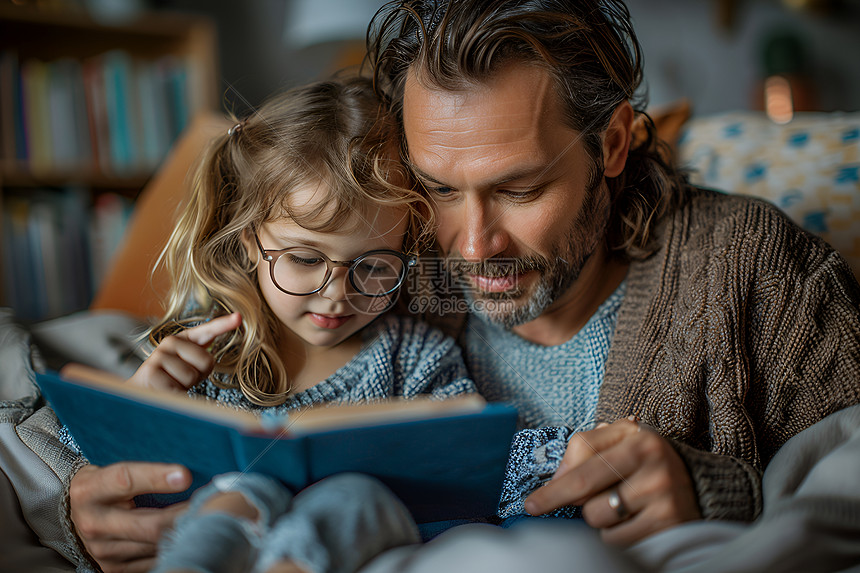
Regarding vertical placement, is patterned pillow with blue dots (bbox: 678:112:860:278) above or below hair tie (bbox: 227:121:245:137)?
below

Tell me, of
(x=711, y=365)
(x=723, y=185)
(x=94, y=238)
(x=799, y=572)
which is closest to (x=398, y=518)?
(x=799, y=572)

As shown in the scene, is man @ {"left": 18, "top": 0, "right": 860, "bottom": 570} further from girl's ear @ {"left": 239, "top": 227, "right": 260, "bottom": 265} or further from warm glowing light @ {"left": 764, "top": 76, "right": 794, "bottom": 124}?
warm glowing light @ {"left": 764, "top": 76, "right": 794, "bottom": 124}

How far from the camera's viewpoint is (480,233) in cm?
97

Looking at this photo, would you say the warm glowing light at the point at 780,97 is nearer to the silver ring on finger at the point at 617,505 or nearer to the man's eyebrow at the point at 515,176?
the man's eyebrow at the point at 515,176

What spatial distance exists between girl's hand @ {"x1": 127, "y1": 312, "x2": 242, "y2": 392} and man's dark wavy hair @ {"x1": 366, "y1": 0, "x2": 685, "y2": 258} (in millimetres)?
406

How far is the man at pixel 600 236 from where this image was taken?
3.04 feet

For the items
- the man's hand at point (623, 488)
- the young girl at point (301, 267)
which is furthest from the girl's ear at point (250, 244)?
the man's hand at point (623, 488)

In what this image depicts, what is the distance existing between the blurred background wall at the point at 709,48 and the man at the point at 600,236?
1648 mm

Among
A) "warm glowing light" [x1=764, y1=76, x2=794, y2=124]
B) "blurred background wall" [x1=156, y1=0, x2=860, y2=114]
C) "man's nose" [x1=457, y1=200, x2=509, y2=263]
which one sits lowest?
"man's nose" [x1=457, y1=200, x2=509, y2=263]

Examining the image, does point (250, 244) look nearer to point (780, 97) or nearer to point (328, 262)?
point (328, 262)

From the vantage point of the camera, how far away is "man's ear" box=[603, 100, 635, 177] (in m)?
1.04

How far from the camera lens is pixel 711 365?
3.07 feet

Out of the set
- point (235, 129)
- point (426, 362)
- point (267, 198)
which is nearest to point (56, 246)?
point (235, 129)

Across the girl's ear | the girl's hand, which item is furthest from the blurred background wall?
the girl's hand
